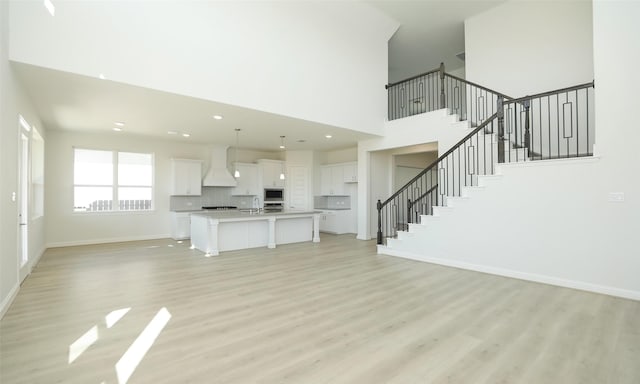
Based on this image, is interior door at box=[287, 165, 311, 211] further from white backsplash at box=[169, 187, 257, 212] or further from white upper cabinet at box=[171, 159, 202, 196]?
white upper cabinet at box=[171, 159, 202, 196]

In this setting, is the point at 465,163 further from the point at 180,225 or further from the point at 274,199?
the point at 180,225

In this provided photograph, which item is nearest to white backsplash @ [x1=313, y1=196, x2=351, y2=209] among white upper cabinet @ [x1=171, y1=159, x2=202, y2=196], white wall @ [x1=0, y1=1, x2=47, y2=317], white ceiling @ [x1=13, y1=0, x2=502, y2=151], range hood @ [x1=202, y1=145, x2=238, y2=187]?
white ceiling @ [x1=13, y1=0, x2=502, y2=151]

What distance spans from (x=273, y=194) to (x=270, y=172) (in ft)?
2.52

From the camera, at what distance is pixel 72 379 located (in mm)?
2121

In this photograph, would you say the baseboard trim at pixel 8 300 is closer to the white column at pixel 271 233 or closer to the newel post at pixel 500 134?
the white column at pixel 271 233

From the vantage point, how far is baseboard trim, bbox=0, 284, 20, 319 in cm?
328

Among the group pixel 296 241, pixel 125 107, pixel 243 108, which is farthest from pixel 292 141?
pixel 125 107

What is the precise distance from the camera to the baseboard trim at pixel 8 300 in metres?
3.28

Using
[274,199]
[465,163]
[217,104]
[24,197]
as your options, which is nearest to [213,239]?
[217,104]

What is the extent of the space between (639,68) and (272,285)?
559cm

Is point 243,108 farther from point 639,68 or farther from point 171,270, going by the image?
point 639,68

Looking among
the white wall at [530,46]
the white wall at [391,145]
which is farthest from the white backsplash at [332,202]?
the white wall at [530,46]

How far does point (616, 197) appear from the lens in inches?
157

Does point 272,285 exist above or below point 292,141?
below
